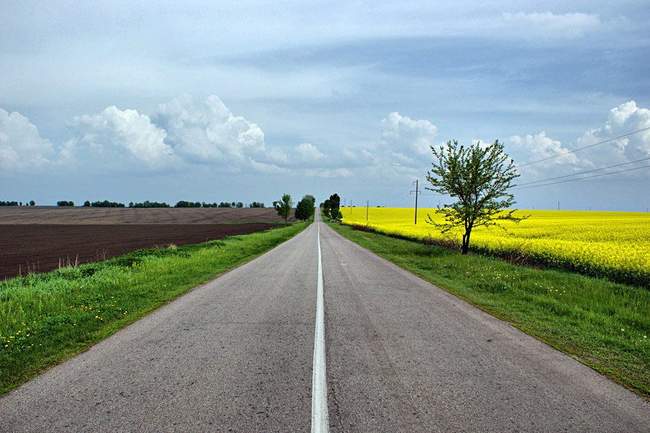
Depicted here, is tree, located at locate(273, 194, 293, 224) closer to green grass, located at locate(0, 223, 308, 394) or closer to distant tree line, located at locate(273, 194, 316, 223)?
distant tree line, located at locate(273, 194, 316, 223)

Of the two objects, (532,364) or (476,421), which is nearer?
(476,421)

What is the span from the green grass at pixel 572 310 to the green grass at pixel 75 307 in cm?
781

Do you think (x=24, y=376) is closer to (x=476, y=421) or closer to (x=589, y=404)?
(x=476, y=421)

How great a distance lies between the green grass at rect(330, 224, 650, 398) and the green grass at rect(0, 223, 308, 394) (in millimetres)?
7807

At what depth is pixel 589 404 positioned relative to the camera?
4699 millimetres

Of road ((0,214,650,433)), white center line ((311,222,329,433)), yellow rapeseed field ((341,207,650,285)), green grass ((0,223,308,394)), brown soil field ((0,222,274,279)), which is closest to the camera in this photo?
white center line ((311,222,329,433))

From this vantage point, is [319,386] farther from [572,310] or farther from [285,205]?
[285,205]

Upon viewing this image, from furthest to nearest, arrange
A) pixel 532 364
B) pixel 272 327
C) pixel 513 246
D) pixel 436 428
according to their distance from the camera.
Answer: pixel 513 246 < pixel 272 327 < pixel 532 364 < pixel 436 428

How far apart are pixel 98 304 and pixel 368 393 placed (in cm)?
788

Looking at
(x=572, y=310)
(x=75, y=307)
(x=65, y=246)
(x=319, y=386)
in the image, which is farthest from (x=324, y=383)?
(x=65, y=246)

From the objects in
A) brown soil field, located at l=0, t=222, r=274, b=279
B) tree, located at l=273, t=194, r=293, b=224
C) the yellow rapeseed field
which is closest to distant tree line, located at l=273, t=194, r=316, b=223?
tree, located at l=273, t=194, r=293, b=224

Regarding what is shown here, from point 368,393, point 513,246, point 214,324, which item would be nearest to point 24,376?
point 214,324

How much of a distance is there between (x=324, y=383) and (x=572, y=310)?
730 cm

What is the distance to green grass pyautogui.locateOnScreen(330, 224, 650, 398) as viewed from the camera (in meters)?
6.50
